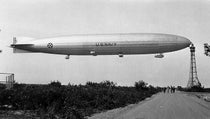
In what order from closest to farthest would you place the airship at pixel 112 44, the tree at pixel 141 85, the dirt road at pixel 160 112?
1. the dirt road at pixel 160 112
2. the airship at pixel 112 44
3. the tree at pixel 141 85

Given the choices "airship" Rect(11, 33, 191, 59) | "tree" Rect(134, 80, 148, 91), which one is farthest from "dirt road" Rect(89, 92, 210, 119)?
"tree" Rect(134, 80, 148, 91)

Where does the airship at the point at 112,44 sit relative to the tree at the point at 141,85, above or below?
above

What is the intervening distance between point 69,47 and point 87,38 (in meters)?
2.33

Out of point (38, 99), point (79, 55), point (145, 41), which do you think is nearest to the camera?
point (38, 99)

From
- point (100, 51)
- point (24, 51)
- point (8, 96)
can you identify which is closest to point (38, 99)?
point (8, 96)

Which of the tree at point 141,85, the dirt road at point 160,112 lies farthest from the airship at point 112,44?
the tree at point 141,85

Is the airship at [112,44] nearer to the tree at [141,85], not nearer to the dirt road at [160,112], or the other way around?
the dirt road at [160,112]

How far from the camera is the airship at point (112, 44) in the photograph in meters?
40.9

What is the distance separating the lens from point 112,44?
41.0 metres

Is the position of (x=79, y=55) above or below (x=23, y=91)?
above

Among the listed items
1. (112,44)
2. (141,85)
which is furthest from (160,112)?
(141,85)

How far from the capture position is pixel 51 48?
44.0 meters

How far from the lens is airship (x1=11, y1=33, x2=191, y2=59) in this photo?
40906 millimetres

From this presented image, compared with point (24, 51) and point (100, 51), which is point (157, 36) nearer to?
point (100, 51)
